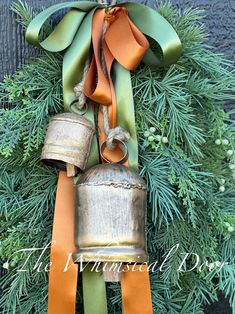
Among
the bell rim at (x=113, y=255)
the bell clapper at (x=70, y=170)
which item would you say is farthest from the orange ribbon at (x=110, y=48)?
the bell rim at (x=113, y=255)

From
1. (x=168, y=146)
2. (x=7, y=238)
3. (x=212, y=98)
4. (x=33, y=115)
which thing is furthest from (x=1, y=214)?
(x=212, y=98)

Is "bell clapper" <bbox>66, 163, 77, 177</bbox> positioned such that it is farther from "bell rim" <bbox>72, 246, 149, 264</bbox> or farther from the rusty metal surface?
the rusty metal surface

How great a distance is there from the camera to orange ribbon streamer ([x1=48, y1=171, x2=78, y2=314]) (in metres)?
0.97

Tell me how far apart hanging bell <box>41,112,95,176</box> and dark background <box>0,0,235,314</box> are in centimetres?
25

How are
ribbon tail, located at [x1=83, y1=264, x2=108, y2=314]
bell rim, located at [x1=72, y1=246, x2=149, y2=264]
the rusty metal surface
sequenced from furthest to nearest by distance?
the rusty metal surface
ribbon tail, located at [x1=83, y1=264, x2=108, y2=314]
bell rim, located at [x1=72, y1=246, x2=149, y2=264]

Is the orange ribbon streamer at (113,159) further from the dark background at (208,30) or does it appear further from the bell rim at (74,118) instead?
the dark background at (208,30)

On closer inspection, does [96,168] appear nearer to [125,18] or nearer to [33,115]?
[33,115]

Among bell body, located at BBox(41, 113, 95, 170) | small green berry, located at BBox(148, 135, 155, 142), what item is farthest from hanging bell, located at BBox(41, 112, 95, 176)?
small green berry, located at BBox(148, 135, 155, 142)

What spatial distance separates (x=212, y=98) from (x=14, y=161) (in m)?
0.37

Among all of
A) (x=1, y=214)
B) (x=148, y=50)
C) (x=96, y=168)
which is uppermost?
(x=148, y=50)

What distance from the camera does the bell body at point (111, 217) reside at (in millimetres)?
889

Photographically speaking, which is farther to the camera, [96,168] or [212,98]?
[212,98]

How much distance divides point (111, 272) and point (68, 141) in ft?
0.73

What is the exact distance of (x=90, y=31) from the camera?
1.02 m
